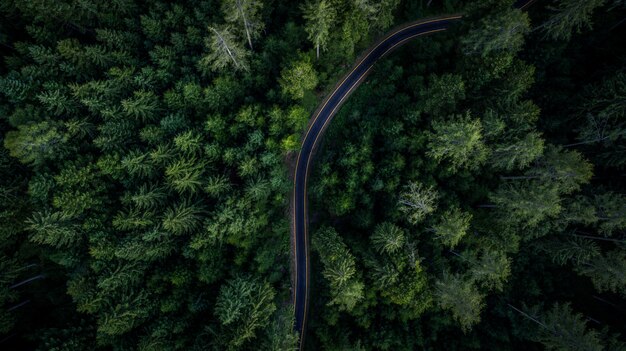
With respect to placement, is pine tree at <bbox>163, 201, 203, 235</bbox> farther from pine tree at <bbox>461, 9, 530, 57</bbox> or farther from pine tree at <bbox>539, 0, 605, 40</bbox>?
pine tree at <bbox>539, 0, 605, 40</bbox>

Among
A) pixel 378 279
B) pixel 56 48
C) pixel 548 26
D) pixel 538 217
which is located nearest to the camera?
pixel 538 217

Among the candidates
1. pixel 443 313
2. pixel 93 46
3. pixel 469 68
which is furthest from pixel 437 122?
pixel 93 46

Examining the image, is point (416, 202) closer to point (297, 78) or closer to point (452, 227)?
point (452, 227)

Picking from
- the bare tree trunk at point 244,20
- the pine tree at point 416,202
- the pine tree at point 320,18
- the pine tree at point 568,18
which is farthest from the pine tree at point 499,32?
the bare tree trunk at point 244,20

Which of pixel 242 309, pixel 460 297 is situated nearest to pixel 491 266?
pixel 460 297

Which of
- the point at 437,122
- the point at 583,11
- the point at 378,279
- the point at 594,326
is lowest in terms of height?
the point at 594,326

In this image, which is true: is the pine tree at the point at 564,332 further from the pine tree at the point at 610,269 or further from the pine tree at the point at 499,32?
the pine tree at the point at 499,32

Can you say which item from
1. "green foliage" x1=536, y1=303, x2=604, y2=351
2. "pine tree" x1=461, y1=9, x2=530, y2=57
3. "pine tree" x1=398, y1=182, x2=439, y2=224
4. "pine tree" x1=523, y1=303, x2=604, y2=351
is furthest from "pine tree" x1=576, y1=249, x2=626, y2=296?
"pine tree" x1=461, y1=9, x2=530, y2=57

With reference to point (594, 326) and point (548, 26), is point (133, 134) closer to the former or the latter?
point (548, 26)

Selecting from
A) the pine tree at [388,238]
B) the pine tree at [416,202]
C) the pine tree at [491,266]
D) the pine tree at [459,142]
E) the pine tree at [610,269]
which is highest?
the pine tree at [459,142]
